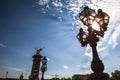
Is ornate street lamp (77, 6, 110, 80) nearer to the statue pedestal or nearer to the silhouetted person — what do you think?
the silhouetted person

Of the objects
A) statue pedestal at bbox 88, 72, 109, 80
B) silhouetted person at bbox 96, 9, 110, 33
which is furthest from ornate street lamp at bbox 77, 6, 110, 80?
statue pedestal at bbox 88, 72, 109, 80

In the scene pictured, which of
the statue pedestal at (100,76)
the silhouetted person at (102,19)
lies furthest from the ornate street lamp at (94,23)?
the statue pedestal at (100,76)

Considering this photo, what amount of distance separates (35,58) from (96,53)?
33.4 m

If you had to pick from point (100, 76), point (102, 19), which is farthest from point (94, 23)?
point (100, 76)

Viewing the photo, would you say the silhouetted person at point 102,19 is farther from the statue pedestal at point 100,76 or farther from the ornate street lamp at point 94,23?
the statue pedestal at point 100,76

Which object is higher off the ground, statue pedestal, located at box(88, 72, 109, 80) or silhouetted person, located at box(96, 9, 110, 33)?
silhouetted person, located at box(96, 9, 110, 33)

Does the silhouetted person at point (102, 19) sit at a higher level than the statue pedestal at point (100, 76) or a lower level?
higher

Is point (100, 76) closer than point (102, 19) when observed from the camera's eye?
Yes

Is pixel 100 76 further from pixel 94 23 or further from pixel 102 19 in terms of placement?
pixel 102 19

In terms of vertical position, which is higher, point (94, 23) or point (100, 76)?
point (94, 23)

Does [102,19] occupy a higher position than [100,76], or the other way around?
[102,19]

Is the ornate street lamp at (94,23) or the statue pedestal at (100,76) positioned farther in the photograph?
the ornate street lamp at (94,23)

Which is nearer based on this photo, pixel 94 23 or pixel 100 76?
pixel 100 76

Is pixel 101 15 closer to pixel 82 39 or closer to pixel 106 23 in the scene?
pixel 106 23
